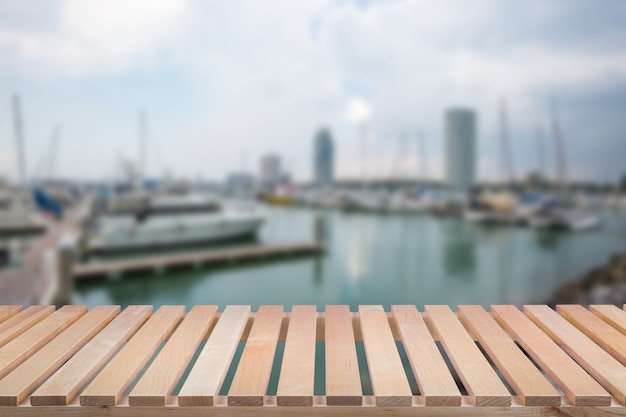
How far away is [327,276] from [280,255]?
2415 millimetres

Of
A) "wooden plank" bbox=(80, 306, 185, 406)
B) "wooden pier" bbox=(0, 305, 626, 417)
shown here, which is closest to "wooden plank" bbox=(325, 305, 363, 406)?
"wooden pier" bbox=(0, 305, 626, 417)

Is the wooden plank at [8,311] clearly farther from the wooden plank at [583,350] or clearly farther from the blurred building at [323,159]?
the blurred building at [323,159]

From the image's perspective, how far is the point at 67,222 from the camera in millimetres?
20891

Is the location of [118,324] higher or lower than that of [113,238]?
higher

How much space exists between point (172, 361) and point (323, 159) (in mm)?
49990

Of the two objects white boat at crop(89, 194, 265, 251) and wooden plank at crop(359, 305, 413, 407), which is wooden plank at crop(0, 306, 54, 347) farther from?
white boat at crop(89, 194, 265, 251)

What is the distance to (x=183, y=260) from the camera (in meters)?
13.6

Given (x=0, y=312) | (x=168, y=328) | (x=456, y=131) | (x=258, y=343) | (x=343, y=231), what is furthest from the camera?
(x=456, y=131)

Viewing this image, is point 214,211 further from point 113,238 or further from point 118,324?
point 118,324

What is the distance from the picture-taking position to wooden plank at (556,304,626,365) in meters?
1.65

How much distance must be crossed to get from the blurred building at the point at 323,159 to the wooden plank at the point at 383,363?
153 ft

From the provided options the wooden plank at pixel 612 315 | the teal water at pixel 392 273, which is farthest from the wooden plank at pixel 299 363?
the teal water at pixel 392 273

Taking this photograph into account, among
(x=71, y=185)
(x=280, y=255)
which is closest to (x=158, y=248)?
(x=280, y=255)

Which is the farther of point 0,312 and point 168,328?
point 0,312
